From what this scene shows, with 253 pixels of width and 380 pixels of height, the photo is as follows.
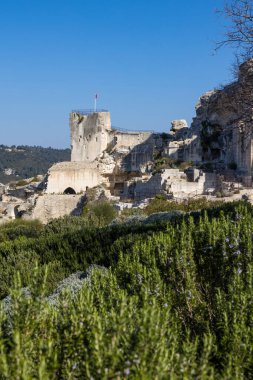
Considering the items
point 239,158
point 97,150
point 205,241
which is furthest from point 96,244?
point 97,150

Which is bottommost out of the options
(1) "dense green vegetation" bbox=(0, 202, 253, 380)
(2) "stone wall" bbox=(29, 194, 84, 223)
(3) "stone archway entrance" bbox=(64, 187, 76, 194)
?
(2) "stone wall" bbox=(29, 194, 84, 223)

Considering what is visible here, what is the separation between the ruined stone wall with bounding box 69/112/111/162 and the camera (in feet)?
152

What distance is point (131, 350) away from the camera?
3.22 metres

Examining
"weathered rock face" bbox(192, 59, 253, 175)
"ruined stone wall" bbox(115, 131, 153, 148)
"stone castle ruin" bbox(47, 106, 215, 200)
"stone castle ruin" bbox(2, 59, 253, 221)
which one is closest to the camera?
"stone castle ruin" bbox(2, 59, 253, 221)

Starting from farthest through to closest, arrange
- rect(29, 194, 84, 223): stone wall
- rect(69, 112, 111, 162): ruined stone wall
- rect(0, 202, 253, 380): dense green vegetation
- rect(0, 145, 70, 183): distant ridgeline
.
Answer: rect(0, 145, 70, 183): distant ridgeline, rect(69, 112, 111, 162): ruined stone wall, rect(29, 194, 84, 223): stone wall, rect(0, 202, 253, 380): dense green vegetation

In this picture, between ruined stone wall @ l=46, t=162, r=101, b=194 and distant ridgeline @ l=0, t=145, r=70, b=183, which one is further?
distant ridgeline @ l=0, t=145, r=70, b=183

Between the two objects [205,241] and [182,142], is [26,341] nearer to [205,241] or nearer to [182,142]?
[205,241]

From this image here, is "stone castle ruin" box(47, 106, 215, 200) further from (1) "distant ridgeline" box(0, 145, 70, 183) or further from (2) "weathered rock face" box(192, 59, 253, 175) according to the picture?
(1) "distant ridgeline" box(0, 145, 70, 183)

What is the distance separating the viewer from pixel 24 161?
5123 inches

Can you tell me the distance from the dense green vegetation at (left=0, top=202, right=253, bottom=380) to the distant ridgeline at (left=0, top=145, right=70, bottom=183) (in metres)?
98.7

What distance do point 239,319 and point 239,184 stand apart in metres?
23.0

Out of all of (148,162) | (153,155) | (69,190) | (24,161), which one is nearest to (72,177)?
(69,190)

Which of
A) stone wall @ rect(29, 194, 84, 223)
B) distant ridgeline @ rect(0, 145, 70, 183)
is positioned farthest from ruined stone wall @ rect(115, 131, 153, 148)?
distant ridgeline @ rect(0, 145, 70, 183)

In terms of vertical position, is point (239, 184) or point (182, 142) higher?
point (182, 142)
